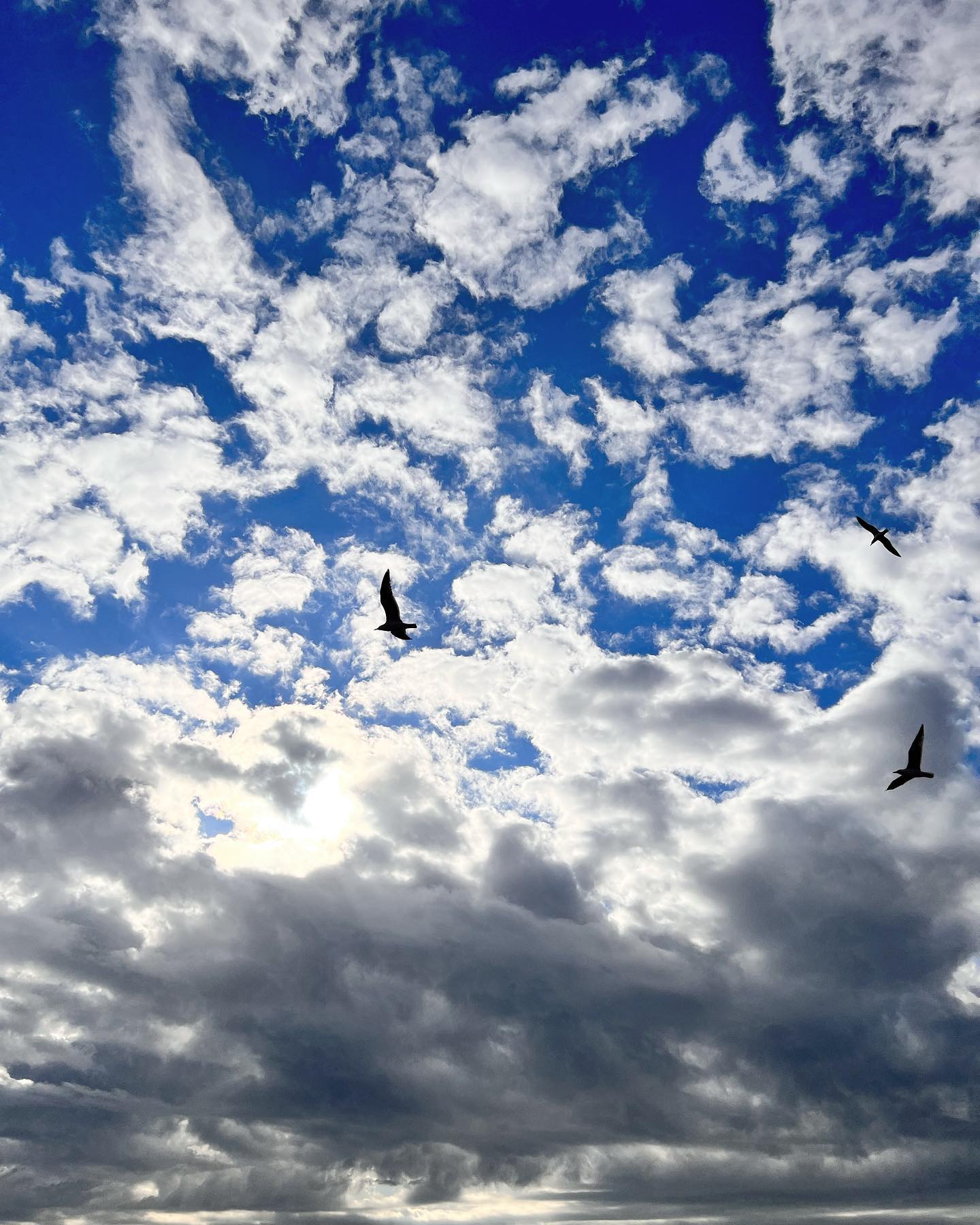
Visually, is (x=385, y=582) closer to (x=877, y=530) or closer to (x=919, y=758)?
(x=877, y=530)

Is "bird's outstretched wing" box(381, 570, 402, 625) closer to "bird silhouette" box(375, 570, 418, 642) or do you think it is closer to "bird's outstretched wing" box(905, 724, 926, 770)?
"bird silhouette" box(375, 570, 418, 642)

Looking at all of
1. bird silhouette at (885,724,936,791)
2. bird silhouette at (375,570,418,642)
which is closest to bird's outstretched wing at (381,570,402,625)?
bird silhouette at (375,570,418,642)

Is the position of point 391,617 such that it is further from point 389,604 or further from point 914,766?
point 914,766

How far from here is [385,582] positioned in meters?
63.9

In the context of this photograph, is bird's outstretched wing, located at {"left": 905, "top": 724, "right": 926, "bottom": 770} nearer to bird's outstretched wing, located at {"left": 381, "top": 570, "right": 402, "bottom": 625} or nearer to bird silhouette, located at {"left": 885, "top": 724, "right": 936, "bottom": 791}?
bird silhouette, located at {"left": 885, "top": 724, "right": 936, "bottom": 791}

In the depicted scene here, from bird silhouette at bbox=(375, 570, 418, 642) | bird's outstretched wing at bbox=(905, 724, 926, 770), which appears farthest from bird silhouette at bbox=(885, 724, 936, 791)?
bird silhouette at bbox=(375, 570, 418, 642)

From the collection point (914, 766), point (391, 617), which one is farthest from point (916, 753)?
point (391, 617)

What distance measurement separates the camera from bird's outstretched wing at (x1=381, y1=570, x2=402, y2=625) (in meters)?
64.4

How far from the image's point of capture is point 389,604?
65812 mm

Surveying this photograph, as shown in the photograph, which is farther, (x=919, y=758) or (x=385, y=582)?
(x=919, y=758)

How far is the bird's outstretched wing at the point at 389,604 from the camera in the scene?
2534 inches

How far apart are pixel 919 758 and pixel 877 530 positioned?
25.0 metres

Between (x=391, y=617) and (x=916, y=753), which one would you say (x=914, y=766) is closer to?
(x=916, y=753)

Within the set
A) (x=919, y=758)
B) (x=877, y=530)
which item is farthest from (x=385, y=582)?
(x=919, y=758)
